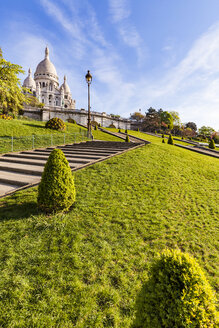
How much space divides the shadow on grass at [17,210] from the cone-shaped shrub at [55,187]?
432 millimetres

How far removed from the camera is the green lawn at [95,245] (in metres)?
2.57

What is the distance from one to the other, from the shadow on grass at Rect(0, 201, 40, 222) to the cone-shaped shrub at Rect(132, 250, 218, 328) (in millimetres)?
3898

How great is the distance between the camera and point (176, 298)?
5.03 feet

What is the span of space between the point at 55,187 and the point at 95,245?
187cm

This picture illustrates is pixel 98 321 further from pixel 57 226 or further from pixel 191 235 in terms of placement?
pixel 191 235

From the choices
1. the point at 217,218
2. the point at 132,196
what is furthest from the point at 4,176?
the point at 217,218

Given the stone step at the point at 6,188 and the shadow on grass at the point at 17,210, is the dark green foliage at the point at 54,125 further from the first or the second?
the shadow on grass at the point at 17,210

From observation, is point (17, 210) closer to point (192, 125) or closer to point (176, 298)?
point (176, 298)

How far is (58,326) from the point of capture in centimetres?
234

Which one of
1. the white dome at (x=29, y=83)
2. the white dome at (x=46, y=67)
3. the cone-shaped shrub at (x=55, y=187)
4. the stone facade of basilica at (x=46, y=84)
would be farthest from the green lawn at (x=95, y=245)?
the white dome at (x=46, y=67)

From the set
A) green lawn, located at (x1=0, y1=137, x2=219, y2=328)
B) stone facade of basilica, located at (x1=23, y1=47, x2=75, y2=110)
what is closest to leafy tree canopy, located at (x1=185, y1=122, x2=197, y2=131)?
stone facade of basilica, located at (x1=23, y1=47, x2=75, y2=110)

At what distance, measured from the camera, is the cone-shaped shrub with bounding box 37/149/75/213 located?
447 cm

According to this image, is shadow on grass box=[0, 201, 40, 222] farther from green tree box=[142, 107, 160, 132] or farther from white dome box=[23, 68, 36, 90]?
white dome box=[23, 68, 36, 90]

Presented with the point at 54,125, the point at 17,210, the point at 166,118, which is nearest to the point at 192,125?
the point at 166,118
